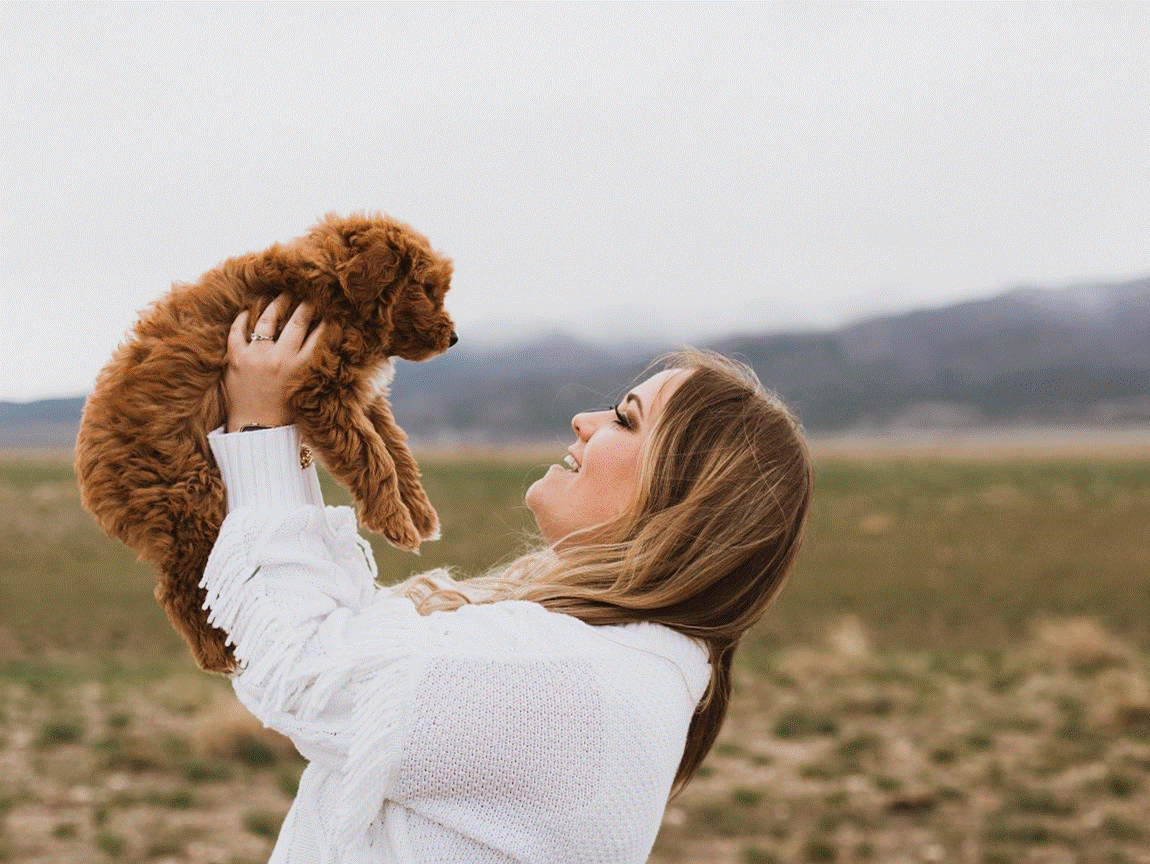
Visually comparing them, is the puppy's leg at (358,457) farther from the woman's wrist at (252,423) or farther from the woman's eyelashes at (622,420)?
the woman's eyelashes at (622,420)

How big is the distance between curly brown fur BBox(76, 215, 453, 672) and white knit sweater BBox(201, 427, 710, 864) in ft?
0.54

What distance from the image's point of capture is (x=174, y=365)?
6.75 feet

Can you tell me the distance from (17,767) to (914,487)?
36834 mm

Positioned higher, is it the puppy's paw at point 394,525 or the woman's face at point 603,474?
the woman's face at point 603,474

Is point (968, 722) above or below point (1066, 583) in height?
above

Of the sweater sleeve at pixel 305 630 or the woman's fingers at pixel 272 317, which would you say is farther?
the woman's fingers at pixel 272 317

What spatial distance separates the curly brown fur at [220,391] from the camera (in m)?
2.05

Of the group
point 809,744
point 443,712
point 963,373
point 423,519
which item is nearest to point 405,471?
point 423,519

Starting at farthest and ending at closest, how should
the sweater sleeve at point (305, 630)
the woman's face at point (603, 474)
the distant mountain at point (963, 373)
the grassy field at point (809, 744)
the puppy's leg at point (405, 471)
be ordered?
1. the distant mountain at point (963, 373)
2. the grassy field at point (809, 744)
3. the puppy's leg at point (405, 471)
4. the woman's face at point (603, 474)
5. the sweater sleeve at point (305, 630)

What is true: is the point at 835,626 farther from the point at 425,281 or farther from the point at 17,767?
the point at 425,281

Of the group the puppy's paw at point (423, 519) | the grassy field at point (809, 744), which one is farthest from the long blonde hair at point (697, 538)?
the grassy field at point (809, 744)

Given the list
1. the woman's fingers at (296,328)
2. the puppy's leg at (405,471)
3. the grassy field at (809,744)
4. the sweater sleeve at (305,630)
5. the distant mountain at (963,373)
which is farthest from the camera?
the distant mountain at (963,373)

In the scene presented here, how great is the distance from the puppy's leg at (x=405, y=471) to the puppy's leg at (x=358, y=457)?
52 mm

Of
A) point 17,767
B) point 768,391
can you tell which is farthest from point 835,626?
point 768,391
